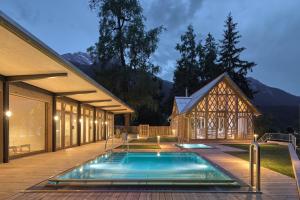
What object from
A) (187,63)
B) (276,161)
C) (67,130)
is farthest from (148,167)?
(187,63)

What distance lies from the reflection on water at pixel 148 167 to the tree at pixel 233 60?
34233 millimetres

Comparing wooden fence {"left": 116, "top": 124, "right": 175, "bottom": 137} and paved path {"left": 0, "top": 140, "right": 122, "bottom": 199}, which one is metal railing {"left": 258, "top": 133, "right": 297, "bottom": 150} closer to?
wooden fence {"left": 116, "top": 124, "right": 175, "bottom": 137}

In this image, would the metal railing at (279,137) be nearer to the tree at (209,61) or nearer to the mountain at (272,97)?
the tree at (209,61)

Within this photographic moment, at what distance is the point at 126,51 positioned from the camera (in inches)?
1458

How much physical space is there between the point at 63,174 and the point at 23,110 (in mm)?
5103

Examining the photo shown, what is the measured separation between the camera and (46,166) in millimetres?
9992

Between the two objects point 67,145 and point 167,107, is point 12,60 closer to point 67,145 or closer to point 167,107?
point 67,145

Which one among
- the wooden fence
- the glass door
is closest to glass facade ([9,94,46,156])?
the glass door

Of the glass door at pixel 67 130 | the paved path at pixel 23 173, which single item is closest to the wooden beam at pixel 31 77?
the paved path at pixel 23 173

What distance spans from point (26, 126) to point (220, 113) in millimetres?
16321

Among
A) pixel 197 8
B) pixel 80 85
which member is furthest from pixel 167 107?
pixel 80 85

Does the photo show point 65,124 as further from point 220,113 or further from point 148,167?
point 220,113

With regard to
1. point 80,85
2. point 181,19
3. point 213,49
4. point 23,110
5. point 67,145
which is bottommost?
point 67,145

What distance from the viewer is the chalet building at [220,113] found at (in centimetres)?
2611
